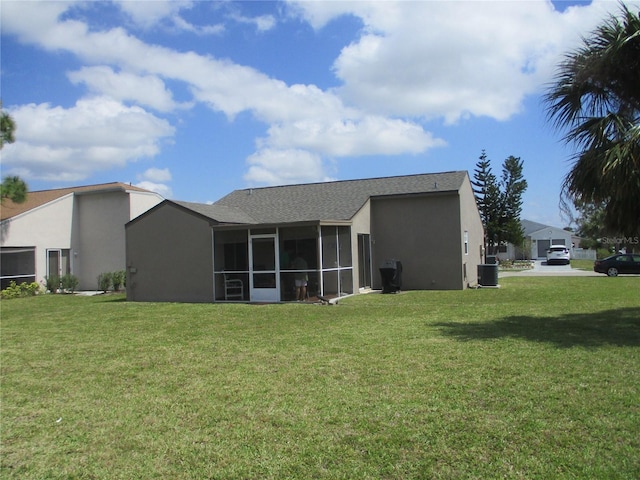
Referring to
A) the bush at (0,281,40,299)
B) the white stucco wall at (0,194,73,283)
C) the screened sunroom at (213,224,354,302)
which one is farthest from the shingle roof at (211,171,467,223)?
the bush at (0,281,40,299)

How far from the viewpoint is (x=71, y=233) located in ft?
89.5

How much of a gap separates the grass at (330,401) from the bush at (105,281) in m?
14.6

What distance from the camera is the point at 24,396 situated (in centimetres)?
684

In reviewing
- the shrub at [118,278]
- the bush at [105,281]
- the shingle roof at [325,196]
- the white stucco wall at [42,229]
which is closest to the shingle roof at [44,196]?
the white stucco wall at [42,229]

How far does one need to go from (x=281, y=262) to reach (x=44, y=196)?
17.4 meters

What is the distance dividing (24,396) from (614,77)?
12.1m

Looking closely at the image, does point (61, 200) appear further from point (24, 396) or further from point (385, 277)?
point (24, 396)

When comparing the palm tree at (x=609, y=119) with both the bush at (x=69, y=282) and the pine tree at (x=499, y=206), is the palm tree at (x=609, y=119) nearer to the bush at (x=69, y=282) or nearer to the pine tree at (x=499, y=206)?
the bush at (x=69, y=282)

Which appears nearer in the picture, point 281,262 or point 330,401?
point 330,401

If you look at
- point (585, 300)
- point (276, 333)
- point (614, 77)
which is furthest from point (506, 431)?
point (585, 300)

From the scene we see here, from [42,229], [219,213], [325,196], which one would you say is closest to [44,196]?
[42,229]

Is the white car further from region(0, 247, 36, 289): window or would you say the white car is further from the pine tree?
region(0, 247, 36, 289): window

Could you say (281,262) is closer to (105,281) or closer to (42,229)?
(105,281)

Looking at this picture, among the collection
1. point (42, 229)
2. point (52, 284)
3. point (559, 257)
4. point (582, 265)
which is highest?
point (42, 229)
